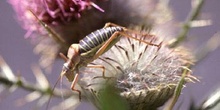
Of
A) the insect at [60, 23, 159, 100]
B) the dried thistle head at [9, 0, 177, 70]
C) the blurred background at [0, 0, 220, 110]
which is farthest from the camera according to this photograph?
the blurred background at [0, 0, 220, 110]

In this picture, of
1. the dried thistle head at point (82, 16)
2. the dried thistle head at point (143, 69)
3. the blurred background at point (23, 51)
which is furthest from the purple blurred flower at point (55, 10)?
the blurred background at point (23, 51)

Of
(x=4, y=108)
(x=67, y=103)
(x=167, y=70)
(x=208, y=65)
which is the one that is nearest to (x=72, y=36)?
(x=67, y=103)

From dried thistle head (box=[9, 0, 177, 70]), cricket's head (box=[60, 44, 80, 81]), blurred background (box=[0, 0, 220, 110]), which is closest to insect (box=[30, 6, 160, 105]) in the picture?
cricket's head (box=[60, 44, 80, 81])

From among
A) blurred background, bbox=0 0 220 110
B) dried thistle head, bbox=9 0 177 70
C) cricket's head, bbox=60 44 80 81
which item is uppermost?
blurred background, bbox=0 0 220 110

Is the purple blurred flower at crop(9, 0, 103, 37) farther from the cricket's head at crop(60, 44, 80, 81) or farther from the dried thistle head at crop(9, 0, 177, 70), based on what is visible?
the cricket's head at crop(60, 44, 80, 81)

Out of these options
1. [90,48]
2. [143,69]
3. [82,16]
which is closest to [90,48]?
[90,48]

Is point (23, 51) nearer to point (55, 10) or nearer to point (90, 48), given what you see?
point (55, 10)

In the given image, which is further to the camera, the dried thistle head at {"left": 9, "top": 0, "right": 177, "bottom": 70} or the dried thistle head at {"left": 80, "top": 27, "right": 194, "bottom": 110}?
the dried thistle head at {"left": 9, "top": 0, "right": 177, "bottom": 70}

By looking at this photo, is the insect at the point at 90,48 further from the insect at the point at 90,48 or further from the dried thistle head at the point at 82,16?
the dried thistle head at the point at 82,16
